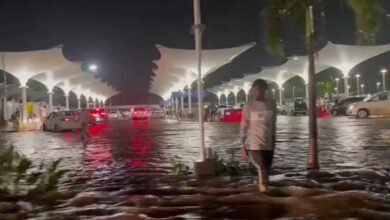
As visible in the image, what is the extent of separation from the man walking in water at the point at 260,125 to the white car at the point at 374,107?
31.9 meters

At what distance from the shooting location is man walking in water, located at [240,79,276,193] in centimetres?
855

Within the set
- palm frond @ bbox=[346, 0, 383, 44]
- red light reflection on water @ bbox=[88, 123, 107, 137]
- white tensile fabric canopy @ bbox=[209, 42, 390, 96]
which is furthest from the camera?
white tensile fabric canopy @ bbox=[209, 42, 390, 96]

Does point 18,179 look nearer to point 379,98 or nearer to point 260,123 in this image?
point 260,123

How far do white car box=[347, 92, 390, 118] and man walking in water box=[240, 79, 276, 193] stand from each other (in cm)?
3189

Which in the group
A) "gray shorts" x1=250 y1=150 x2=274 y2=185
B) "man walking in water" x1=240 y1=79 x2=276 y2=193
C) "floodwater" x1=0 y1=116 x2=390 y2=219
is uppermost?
"man walking in water" x1=240 y1=79 x2=276 y2=193

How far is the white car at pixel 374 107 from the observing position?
38531mm

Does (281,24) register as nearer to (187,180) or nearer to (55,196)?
(187,180)

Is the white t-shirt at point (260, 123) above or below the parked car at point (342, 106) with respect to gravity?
below

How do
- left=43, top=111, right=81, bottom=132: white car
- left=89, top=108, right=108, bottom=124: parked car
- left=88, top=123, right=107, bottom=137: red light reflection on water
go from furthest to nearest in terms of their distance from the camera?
left=89, top=108, right=108, bottom=124: parked car < left=43, top=111, right=81, bottom=132: white car < left=88, top=123, right=107, bottom=137: red light reflection on water

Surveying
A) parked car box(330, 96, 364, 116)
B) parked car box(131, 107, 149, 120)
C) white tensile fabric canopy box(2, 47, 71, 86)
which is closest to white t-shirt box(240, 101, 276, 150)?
white tensile fabric canopy box(2, 47, 71, 86)

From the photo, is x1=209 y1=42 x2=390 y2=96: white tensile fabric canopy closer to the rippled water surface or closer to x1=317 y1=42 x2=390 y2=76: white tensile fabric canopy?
x1=317 y1=42 x2=390 y2=76: white tensile fabric canopy

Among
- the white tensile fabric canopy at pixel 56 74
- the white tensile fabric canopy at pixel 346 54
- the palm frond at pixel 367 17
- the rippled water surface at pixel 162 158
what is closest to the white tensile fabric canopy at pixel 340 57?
the white tensile fabric canopy at pixel 346 54

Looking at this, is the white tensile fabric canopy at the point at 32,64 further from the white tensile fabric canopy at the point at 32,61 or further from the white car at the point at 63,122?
the white car at the point at 63,122

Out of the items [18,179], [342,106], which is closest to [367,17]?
[18,179]
